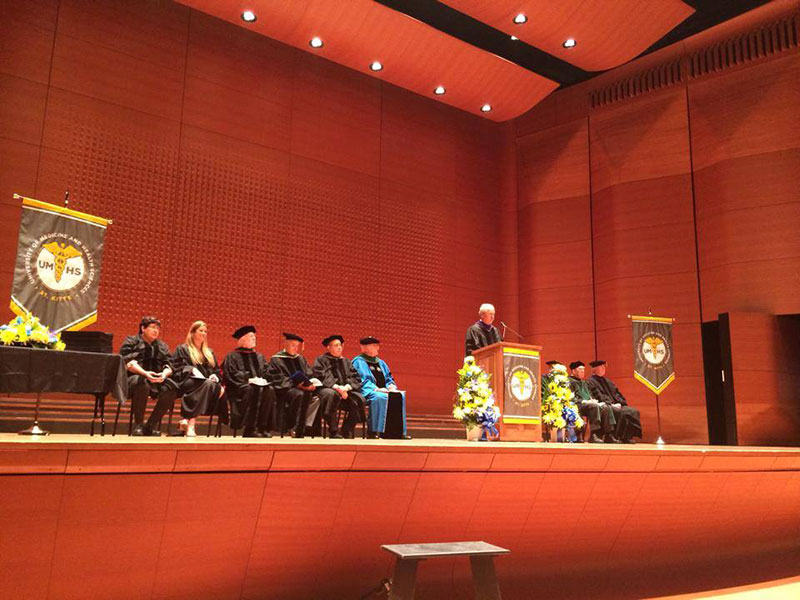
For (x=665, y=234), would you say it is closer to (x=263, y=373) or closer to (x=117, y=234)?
Answer: (x=263, y=373)

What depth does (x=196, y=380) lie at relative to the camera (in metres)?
5.13

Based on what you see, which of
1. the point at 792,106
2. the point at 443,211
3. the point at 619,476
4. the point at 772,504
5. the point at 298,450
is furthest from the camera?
the point at 443,211

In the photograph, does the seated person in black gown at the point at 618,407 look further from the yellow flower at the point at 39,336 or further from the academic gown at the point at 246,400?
the yellow flower at the point at 39,336

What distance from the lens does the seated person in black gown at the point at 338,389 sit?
572 centimetres

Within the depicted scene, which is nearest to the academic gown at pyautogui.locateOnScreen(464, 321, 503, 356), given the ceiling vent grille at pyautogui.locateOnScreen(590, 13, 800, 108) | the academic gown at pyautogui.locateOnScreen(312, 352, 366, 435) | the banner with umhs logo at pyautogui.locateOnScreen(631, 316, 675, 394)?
the academic gown at pyautogui.locateOnScreen(312, 352, 366, 435)

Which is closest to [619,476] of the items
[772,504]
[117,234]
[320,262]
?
[772,504]

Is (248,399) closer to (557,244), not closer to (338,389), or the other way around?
(338,389)

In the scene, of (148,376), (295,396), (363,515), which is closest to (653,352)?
(295,396)

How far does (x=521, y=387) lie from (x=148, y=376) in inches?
115

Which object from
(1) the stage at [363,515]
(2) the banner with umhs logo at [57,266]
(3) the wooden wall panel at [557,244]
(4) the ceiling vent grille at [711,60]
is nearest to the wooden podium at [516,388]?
(1) the stage at [363,515]

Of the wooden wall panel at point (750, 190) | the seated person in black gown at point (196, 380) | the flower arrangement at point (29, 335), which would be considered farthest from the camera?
the wooden wall panel at point (750, 190)

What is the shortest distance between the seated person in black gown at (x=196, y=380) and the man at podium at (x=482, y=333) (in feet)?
7.42

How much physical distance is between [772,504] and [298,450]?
409 centimetres

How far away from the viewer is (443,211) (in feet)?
29.6
